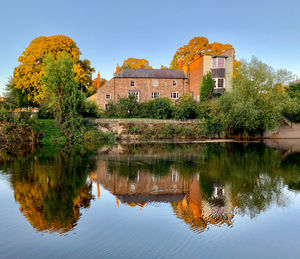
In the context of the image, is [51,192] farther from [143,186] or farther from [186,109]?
[186,109]

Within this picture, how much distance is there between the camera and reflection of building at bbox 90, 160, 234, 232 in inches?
342

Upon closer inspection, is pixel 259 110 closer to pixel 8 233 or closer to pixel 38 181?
pixel 38 181

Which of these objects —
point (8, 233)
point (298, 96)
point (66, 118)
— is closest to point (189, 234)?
point (8, 233)

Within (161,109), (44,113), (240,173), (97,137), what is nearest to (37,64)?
(44,113)

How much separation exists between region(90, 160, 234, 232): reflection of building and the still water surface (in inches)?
1.3

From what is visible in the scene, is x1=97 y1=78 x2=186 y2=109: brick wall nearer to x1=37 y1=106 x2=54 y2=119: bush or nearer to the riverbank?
the riverbank

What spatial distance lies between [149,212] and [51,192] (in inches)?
169

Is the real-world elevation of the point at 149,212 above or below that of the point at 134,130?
below

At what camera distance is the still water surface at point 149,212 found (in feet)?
21.9

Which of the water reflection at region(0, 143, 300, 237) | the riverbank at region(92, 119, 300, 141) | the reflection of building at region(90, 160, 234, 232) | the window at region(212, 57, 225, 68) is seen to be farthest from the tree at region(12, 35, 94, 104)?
the reflection of building at region(90, 160, 234, 232)

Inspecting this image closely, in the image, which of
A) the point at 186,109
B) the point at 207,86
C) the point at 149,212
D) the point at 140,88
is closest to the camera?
the point at 149,212

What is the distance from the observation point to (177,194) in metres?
11.0

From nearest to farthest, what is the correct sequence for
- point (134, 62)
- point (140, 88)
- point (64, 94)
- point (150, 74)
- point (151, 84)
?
point (64, 94), point (140, 88), point (151, 84), point (150, 74), point (134, 62)

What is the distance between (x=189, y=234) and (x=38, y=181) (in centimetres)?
814
